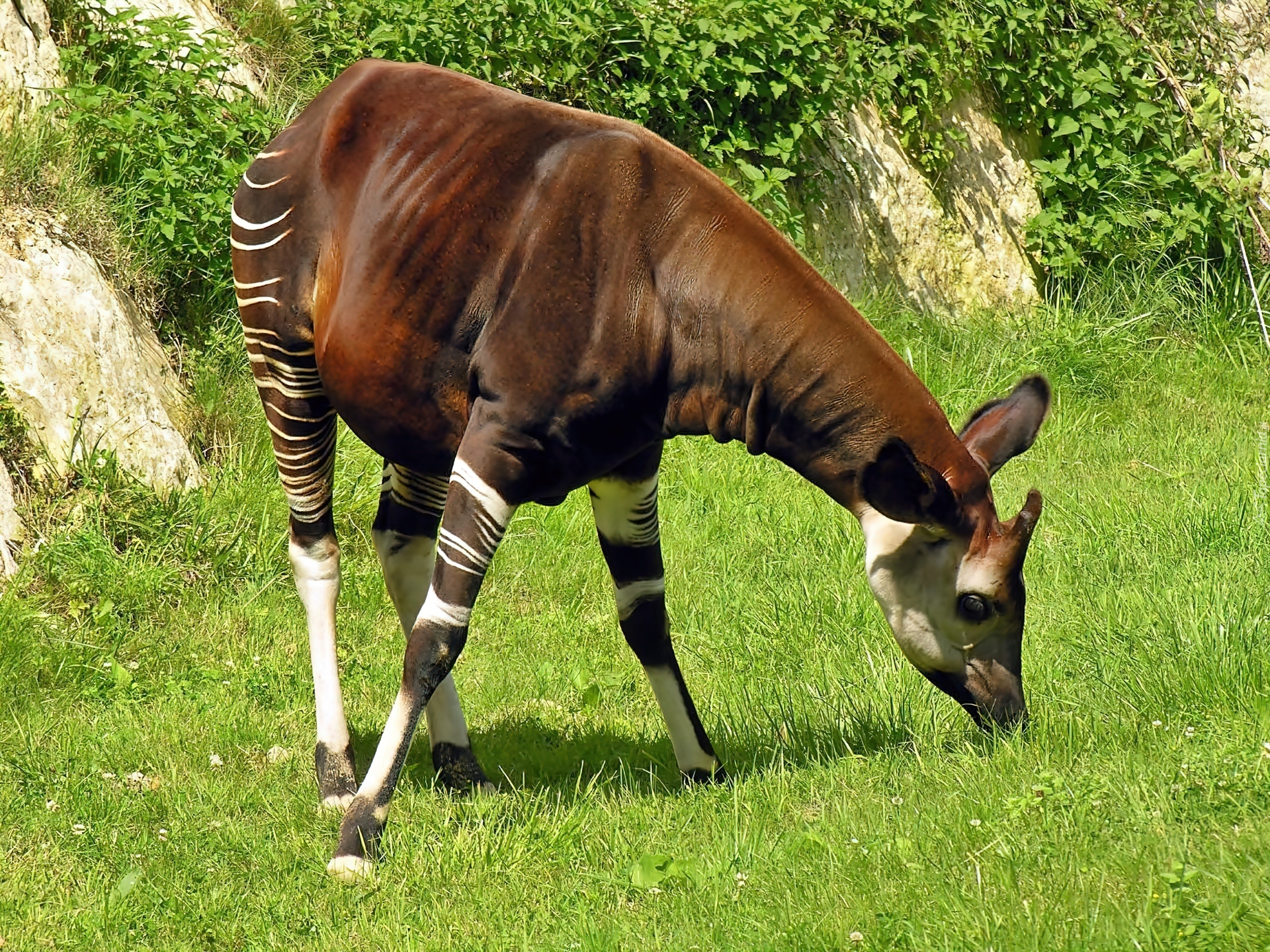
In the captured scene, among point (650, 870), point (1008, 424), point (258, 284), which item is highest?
point (1008, 424)

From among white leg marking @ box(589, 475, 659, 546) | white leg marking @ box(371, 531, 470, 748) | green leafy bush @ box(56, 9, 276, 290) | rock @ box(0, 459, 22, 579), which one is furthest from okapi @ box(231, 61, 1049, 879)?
green leafy bush @ box(56, 9, 276, 290)

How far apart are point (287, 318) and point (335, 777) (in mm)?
1465

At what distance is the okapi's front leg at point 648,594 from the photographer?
182 inches

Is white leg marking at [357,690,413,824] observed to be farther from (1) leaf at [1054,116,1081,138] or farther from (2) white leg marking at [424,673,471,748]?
(1) leaf at [1054,116,1081,138]

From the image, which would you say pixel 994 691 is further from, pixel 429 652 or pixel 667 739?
pixel 429 652

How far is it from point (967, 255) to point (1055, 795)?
6.37 m

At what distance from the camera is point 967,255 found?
371 inches

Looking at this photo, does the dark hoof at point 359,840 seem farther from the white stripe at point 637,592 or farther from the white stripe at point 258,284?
the white stripe at point 258,284

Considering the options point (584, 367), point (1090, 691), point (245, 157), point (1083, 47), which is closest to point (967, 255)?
point (1083, 47)

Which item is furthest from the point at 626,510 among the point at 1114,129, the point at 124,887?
the point at 1114,129

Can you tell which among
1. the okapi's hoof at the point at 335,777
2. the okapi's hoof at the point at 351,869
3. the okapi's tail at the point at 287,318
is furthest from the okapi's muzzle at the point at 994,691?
the okapi's tail at the point at 287,318

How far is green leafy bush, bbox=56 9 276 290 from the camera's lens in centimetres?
690

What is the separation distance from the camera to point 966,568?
411cm

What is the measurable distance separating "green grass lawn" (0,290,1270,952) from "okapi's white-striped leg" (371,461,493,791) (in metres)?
0.22
